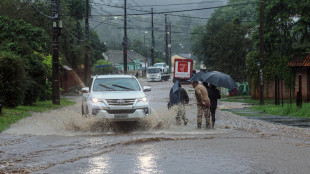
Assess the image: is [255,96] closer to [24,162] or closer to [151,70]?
[24,162]

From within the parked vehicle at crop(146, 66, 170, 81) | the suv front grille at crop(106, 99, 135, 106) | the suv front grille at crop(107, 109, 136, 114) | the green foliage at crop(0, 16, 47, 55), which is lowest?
the suv front grille at crop(107, 109, 136, 114)

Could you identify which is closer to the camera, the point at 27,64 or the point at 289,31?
the point at 27,64

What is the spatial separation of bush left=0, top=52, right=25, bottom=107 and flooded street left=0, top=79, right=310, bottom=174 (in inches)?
174

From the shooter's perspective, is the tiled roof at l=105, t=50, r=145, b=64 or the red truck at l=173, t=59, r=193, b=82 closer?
the red truck at l=173, t=59, r=193, b=82

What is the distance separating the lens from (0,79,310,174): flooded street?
29.2 feet

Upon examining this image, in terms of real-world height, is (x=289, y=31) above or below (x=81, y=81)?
above

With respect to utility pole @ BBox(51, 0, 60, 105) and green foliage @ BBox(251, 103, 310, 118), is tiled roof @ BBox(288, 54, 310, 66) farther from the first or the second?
utility pole @ BBox(51, 0, 60, 105)

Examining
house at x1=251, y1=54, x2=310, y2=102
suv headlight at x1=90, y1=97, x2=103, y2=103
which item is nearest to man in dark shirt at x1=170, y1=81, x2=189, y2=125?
suv headlight at x1=90, y1=97, x2=103, y2=103

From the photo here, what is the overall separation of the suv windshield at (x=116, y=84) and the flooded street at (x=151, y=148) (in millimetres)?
1162

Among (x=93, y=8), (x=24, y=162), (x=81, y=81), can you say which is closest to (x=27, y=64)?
(x=24, y=162)

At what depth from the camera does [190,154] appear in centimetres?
1042

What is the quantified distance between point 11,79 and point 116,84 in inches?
282

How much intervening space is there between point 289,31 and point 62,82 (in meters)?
18.0

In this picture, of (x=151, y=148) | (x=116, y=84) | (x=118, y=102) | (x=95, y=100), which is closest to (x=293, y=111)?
(x=116, y=84)
